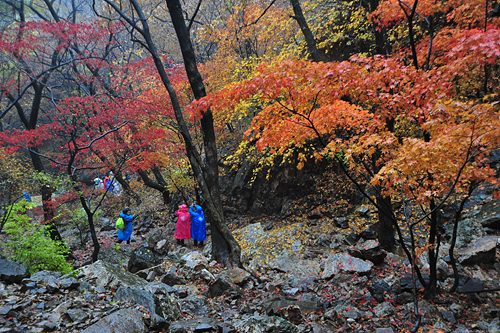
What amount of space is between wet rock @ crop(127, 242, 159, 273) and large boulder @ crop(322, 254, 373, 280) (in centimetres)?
516

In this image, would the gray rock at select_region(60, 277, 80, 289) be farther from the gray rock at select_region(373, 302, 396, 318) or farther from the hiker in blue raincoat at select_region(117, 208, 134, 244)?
the hiker in blue raincoat at select_region(117, 208, 134, 244)

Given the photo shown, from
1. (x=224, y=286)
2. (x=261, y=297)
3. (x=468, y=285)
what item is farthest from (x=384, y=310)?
(x=224, y=286)

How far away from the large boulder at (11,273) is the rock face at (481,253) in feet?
27.9

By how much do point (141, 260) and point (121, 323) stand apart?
483 centimetres

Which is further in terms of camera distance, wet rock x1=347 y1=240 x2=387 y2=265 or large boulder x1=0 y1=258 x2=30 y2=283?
wet rock x1=347 y1=240 x2=387 y2=265

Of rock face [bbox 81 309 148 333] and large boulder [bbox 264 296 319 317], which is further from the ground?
rock face [bbox 81 309 148 333]

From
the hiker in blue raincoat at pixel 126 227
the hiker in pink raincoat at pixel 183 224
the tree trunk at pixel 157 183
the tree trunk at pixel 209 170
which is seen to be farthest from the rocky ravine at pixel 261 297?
the tree trunk at pixel 157 183

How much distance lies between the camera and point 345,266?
6.15 m

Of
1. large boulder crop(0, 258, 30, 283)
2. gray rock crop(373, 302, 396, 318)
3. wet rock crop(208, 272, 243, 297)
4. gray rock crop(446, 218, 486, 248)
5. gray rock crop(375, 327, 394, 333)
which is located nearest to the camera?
gray rock crop(375, 327, 394, 333)

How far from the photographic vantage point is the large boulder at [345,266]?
597 centimetres

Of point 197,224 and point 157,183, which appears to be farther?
point 157,183

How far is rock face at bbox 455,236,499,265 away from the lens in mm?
5242

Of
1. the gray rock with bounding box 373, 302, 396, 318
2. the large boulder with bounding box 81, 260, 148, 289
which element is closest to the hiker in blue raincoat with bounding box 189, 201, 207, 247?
the large boulder with bounding box 81, 260, 148, 289

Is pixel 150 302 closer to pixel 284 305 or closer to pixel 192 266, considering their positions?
pixel 284 305
